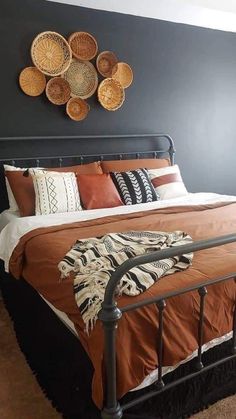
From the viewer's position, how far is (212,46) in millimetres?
3619

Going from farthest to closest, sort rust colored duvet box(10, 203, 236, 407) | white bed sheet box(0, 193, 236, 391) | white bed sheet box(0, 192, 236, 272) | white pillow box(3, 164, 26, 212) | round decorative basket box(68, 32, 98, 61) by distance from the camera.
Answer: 1. round decorative basket box(68, 32, 98, 61)
2. white pillow box(3, 164, 26, 212)
3. white bed sheet box(0, 192, 236, 272)
4. white bed sheet box(0, 193, 236, 391)
5. rust colored duvet box(10, 203, 236, 407)

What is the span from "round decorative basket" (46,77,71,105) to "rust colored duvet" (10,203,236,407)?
1.33 meters

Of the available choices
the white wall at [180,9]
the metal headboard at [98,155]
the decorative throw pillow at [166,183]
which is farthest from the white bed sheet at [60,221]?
the white wall at [180,9]

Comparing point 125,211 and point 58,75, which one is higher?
point 58,75

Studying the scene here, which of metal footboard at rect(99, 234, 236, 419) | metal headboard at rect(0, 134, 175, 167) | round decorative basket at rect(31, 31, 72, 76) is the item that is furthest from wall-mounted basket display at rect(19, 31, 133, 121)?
metal footboard at rect(99, 234, 236, 419)

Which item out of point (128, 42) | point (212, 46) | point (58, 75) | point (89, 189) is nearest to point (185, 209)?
point (89, 189)

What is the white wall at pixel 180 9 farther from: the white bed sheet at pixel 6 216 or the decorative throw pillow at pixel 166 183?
the white bed sheet at pixel 6 216

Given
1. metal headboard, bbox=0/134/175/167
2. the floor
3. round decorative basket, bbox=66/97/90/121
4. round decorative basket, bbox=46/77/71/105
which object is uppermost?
round decorative basket, bbox=46/77/71/105

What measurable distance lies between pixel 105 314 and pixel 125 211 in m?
1.48

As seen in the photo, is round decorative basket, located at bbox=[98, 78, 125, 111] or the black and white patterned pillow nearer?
the black and white patterned pillow

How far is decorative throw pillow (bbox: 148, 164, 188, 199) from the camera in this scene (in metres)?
2.96

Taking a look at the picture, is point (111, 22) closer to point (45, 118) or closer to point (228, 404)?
point (45, 118)

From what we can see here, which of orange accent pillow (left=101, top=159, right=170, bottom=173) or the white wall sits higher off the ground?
the white wall

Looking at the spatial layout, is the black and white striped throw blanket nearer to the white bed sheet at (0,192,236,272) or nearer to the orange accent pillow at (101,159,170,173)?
the white bed sheet at (0,192,236,272)
